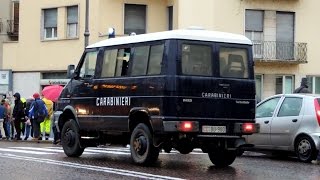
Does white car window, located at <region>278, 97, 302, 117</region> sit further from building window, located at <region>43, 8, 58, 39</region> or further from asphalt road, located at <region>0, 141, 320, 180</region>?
building window, located at <region>43, 8, 58, 39</region>

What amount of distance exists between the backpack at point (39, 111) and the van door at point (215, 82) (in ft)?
37.2

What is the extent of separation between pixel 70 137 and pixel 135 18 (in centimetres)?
2009

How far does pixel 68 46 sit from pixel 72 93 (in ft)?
66.5

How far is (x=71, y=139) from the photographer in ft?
51.5

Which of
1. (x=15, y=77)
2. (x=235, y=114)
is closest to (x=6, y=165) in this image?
(x=235, y=114)

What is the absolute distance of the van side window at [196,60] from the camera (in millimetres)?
12945

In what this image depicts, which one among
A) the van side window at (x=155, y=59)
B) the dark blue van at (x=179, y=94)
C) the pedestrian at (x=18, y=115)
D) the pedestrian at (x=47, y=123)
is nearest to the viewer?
the dark blue van at (x=179, y=94)

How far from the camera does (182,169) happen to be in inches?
512

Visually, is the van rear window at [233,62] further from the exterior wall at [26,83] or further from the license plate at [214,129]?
the exterior wall at [26,83]

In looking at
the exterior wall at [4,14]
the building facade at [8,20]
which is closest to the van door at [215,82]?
the building facade at [8,20]

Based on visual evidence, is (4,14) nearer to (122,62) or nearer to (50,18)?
(50,18)

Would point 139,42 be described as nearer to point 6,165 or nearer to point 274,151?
point 6,165

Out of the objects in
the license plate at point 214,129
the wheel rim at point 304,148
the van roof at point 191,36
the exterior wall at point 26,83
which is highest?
the van roof at point 191,36

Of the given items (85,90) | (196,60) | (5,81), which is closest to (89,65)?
(85,90)
